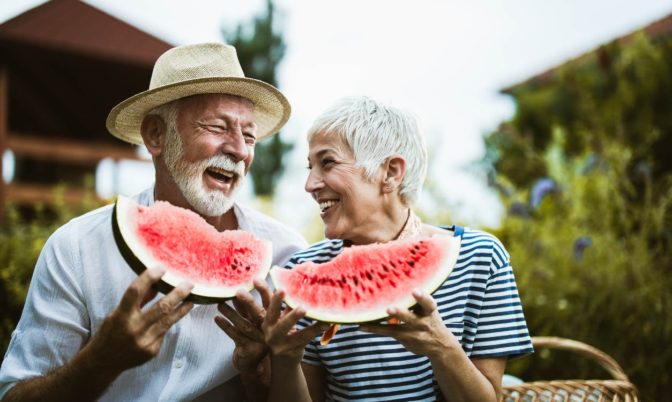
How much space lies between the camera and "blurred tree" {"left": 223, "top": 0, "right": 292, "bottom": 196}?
76.7 feet

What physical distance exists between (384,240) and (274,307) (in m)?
0.85

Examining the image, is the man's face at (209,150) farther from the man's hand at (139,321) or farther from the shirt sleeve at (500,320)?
the shirt sleeve at (500,320)

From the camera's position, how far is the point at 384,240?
2795 millimetres

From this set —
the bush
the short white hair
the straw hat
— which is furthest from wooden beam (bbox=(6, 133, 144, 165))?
the short white hair

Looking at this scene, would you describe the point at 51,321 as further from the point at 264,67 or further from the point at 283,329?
the point at 264,67

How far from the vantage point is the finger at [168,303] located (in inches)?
78.7

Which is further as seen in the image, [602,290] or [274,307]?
[602,290]

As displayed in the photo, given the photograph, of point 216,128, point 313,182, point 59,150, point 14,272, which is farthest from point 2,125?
point 313,182

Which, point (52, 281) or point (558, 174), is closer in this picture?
→ point (52, 281)

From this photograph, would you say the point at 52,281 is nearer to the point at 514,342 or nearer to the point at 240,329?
the point at 240,329

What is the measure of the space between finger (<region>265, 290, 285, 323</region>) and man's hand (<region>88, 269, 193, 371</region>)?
10.9 inches

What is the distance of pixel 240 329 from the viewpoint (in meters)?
2.31

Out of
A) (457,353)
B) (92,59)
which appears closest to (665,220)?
(457,353)

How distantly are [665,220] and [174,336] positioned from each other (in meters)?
4.77
